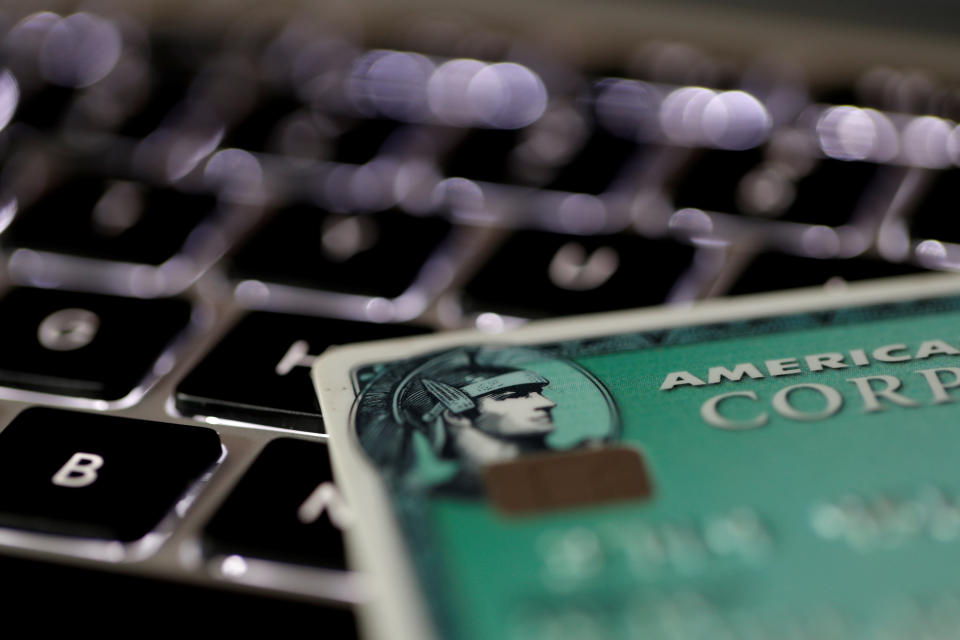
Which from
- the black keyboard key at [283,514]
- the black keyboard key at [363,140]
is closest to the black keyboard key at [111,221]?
the black keyboard key at [363,140]

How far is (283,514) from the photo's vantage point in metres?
0.43

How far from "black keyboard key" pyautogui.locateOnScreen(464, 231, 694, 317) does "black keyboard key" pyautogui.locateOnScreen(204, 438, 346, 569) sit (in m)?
0.16

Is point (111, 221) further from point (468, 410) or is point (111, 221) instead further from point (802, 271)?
point (802, 271)

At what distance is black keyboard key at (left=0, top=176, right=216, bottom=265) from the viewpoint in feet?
2.04

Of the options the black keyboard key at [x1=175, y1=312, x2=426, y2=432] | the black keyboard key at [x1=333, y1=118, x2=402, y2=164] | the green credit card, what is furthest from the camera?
the black keyboard key at [x1=333, y1=118, x2=402, y2=164]

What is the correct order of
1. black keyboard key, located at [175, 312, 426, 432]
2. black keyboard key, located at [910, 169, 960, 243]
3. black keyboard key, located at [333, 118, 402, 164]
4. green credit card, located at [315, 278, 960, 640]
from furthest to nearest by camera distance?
1. black keyboard key, located at [333, 118, 402, 164]
2. black keyboard key, located at [910, 169, 960, 243]
3. black keyboard key, located at [175, 312, 426, 432]
4. green credit card, located at [315, 278, 960, 640]

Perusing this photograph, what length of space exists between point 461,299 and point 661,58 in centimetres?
34

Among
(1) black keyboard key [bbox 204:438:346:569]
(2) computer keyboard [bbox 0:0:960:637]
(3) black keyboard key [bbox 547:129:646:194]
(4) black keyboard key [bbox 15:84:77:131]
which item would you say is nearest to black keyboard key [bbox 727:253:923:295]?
(2) computer keyboard [bbox 0:0:960:637]

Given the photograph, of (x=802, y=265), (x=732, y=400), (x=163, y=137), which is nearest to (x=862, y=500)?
(x=732, y=400)

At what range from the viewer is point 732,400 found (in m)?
0.45

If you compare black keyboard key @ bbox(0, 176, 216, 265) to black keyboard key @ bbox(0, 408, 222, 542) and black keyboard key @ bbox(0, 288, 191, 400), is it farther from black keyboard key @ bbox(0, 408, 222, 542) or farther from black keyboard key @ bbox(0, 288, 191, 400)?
black keyboard key @ bbox(0, 408, 222, 542)

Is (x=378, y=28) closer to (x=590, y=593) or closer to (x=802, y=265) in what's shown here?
(x=802, y=265)

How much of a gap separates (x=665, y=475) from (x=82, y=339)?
329 millimetres

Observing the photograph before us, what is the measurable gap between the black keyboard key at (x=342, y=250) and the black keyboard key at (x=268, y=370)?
0.04 metres
